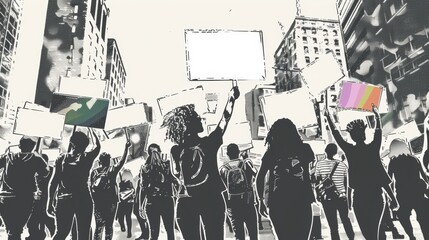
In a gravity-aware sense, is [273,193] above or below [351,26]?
below

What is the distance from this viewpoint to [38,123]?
18.1 feet

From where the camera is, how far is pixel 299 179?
12.2 ft

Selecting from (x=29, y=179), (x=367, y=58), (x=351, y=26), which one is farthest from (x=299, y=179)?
(x=351, y=26)

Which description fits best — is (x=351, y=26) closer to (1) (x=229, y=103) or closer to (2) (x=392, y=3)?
(2) (x=392, y=3)

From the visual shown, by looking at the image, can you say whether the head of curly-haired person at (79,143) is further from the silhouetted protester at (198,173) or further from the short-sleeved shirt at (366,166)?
the short-sleeved shirt at (366,166)

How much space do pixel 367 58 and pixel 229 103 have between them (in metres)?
31.7

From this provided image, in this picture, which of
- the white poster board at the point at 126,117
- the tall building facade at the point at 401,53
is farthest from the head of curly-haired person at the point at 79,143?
the tall building facade at the point at 401,53

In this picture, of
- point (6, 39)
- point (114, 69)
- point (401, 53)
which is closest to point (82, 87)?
point (401, 53)

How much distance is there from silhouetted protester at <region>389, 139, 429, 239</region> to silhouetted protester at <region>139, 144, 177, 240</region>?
3052 millimetres

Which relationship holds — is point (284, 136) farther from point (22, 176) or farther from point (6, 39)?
point (6, 39)

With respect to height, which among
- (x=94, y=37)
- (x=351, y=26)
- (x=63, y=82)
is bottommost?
(x=63, y=82)

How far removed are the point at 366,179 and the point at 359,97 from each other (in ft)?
6.88

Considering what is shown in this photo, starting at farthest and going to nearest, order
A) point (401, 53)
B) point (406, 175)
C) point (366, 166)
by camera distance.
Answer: point (401, 53) → point (406, 175) → point (366, 166)

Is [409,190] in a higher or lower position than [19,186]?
lower
